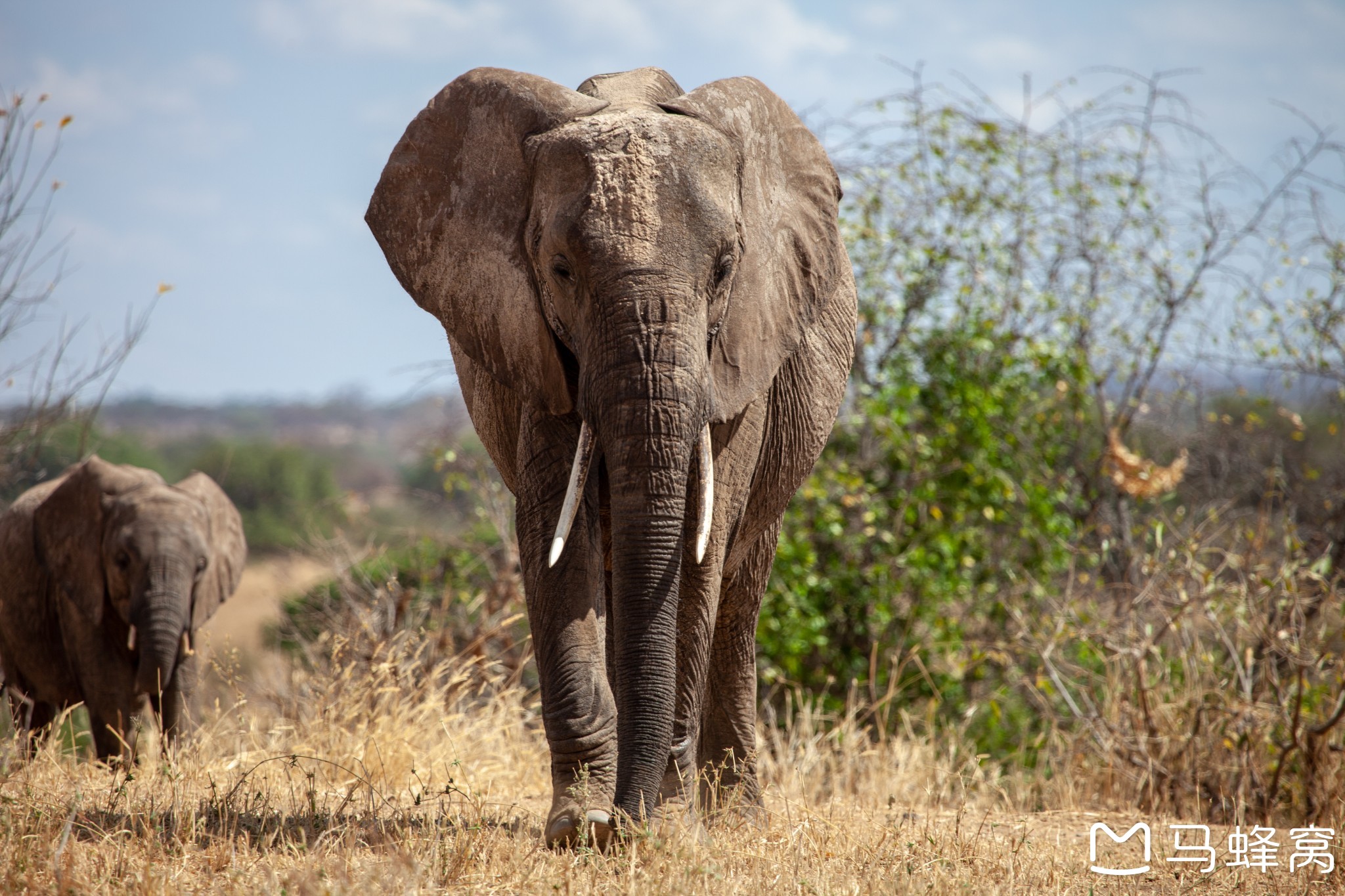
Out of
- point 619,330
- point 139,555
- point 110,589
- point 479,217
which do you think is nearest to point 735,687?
point 619,330

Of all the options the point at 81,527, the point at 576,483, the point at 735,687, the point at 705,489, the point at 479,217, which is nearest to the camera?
the point at 576,483

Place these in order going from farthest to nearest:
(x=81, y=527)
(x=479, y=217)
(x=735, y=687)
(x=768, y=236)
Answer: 1. (x=81, y=527)
2. (x=735, y=687)
3. (x=768, y=236)
4. (x=479, y=217)

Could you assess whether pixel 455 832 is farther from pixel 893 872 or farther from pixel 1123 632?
pixel 1123 632

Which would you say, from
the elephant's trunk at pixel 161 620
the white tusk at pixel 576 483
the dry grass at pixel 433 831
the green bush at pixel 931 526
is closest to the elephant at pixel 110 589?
the elephant's trunk at pixel 161 620

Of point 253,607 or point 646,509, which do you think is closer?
point 646,509

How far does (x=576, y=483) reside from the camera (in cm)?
402

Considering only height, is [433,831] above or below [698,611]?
below

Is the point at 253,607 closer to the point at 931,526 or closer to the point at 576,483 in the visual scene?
the point at 931,526

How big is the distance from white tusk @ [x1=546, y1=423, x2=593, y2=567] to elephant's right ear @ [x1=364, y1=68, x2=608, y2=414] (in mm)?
158

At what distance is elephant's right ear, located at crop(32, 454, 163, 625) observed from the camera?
805 cm

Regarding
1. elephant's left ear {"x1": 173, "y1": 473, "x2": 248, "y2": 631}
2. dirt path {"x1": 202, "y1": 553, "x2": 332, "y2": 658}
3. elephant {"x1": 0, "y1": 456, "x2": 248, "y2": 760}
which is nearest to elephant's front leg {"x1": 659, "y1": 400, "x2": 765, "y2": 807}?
elephant {"x1": 0, "y1": 456, "x2": 248, "y2": 760}

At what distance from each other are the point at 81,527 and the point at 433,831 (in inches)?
201

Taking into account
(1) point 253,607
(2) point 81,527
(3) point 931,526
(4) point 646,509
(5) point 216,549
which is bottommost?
(1) point 253,607

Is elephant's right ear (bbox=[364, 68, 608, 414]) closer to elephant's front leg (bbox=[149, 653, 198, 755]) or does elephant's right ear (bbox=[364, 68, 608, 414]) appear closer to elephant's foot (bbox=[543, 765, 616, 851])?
elephant's foot (bbox=[543, 765, 616, 851])
